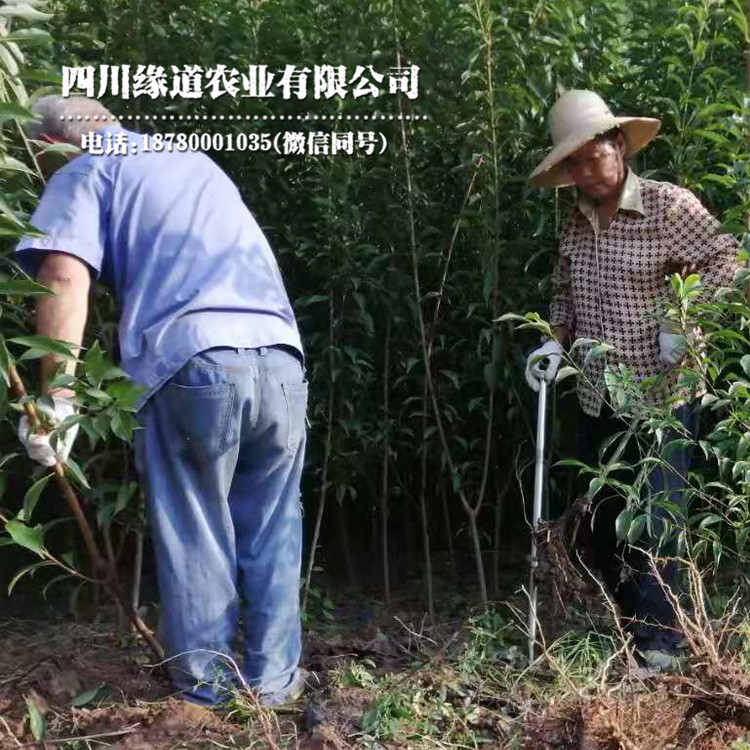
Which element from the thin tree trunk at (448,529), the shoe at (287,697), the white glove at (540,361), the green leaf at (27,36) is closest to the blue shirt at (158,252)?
the green leaf at (27,36)

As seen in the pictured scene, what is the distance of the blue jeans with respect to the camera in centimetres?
276

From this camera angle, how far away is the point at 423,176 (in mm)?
3779

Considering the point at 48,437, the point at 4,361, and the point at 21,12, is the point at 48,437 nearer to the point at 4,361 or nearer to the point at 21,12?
the point at 4,361

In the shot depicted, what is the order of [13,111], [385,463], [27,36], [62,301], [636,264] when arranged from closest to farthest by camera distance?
1. [13,111]
2. [27,36]
3. [62,301]
4. [636,264]
5. [385,463]

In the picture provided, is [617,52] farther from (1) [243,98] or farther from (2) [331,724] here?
(2) [331,724]

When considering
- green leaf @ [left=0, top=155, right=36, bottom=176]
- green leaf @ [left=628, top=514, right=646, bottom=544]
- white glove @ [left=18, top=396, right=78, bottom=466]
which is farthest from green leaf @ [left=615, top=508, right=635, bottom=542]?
green leaf @ [left=0, top=155, right=36, bottom=176]

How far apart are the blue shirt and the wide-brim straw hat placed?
1023mm

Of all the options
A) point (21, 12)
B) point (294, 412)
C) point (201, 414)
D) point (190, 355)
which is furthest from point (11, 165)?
point (294, 412)

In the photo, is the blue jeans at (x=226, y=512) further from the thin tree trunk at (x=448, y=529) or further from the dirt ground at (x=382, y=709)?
the thin tree trunk at (x=448, y=529)

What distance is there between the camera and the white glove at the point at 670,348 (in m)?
3.12

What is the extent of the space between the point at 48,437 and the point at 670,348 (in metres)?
1.80

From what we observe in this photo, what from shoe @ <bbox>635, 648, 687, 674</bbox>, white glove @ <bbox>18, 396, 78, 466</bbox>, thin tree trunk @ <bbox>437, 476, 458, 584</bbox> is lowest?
shoe @ <bbox>635, 648, 687, 674</bbox>

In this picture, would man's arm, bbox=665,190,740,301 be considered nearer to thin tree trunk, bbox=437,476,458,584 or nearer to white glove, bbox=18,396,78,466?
thin tree trunk, bbox=437,476,458,584

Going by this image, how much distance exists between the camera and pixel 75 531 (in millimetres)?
3906
